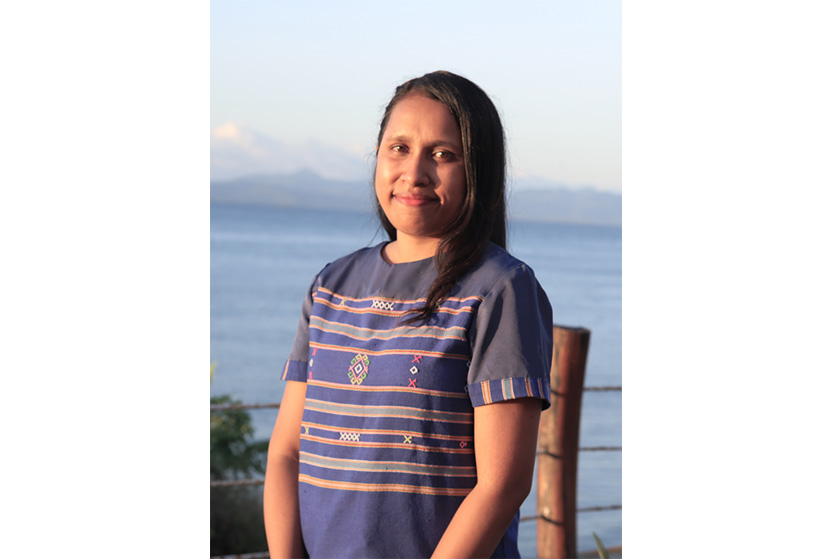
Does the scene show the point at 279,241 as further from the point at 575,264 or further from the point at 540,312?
the point at 540,312

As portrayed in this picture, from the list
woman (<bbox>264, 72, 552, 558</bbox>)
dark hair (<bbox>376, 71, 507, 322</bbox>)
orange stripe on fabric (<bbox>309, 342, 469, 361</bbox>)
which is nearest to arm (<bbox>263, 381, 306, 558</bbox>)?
woman (<bbox>264, 72, 552, 558</bbox>)

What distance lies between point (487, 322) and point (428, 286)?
155 mm

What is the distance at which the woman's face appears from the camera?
144 cm

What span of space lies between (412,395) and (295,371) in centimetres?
35

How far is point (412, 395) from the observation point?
1390 millimetres

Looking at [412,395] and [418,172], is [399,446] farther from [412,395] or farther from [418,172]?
[418,172]

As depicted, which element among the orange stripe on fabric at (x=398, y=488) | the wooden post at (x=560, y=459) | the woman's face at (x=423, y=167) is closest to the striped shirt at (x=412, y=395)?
the orange stripe on fabric at (x=398, y=488)

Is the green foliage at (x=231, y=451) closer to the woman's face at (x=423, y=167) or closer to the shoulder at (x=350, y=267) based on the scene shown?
the shoulder at (x=350, y=267)

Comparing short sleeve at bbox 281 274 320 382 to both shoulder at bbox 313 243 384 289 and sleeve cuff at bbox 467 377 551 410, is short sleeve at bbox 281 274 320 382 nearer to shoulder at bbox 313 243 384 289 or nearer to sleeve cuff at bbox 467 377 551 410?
shoulder at bbox 313 243 384 289

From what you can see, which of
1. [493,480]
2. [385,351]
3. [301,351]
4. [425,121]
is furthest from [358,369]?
[425,121]

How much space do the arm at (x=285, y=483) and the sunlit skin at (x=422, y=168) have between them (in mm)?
440

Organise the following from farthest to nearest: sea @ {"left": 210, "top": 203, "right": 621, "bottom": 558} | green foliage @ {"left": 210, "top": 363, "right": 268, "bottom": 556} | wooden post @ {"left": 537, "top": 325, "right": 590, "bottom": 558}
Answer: sea @ {"left": 210, "top": 203, "right": 621, "bottom": 558}, green foliage @ {"left": 210, "top": 363, "right": 268, "bottom": 556}, wooden post @ {"left": 537, "top": 325, "right": 590, "bottom": 558}

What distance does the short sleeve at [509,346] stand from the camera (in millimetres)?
1342
